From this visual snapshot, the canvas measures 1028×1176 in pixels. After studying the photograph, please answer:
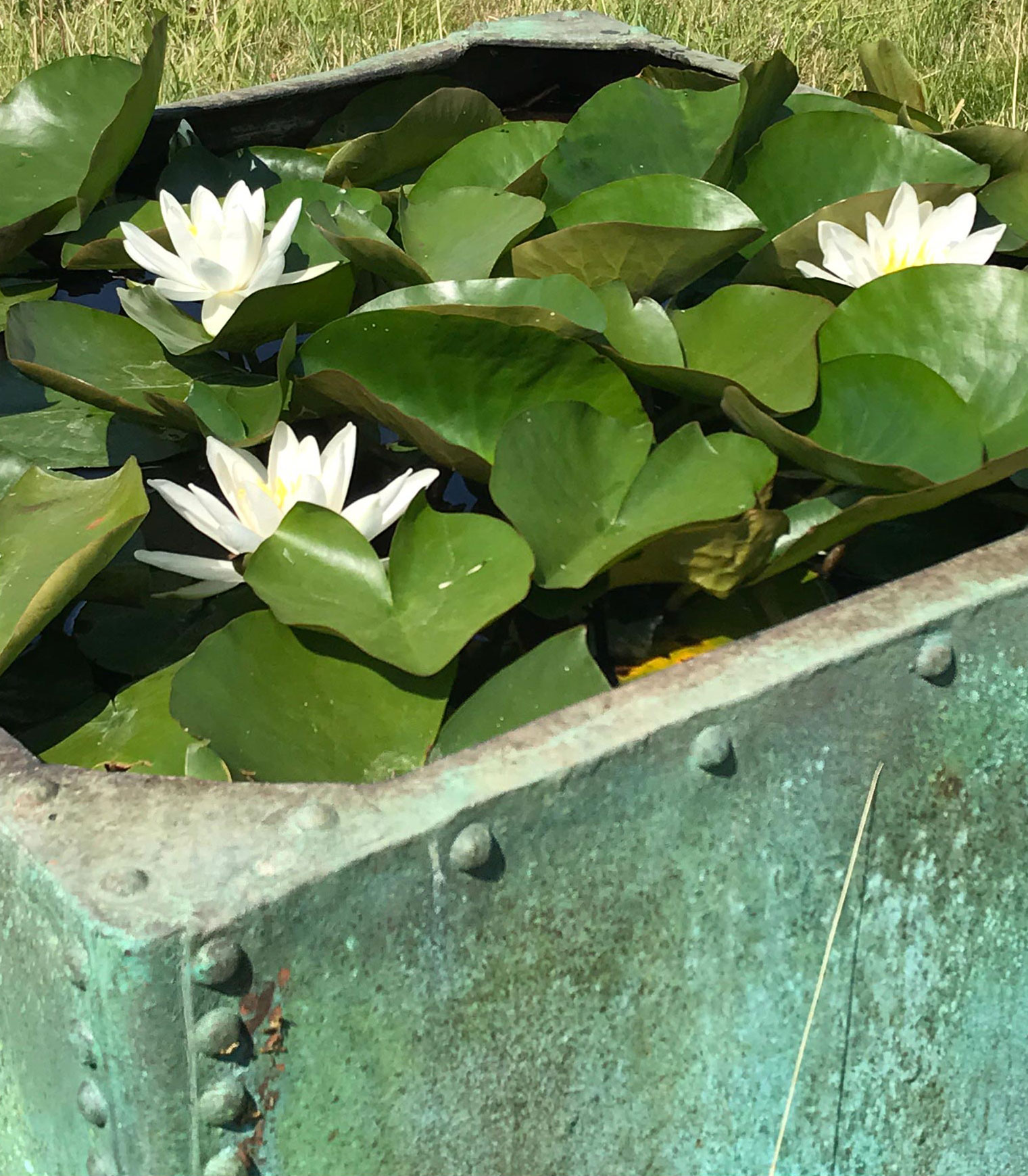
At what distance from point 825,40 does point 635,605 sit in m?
2.31

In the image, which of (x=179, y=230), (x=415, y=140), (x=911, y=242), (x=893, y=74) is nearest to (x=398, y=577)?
(x=179, y=230)

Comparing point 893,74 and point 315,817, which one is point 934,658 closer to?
point 315,817

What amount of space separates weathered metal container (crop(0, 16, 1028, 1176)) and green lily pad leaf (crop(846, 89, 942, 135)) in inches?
26.3

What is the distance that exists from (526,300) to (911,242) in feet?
1.06

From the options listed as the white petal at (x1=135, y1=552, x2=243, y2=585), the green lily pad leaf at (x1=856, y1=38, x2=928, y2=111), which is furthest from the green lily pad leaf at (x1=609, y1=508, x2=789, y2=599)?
the green lily pad leaf at (x1=856, y1=38, x2=928, y2=111)

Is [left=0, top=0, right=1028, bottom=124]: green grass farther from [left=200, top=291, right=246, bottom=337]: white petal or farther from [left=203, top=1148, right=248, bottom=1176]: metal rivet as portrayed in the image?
[left=203, top=1148, right=248, bottom=1176]: metal rivet

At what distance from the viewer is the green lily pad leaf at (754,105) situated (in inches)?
41.0

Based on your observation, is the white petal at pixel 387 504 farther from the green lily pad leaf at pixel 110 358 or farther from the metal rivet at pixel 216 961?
the metal rivet at pixel 216 961

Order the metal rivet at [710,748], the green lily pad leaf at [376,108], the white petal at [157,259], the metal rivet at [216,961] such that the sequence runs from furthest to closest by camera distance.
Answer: the green lily pad leaf at [376,108] → the white petal at [157,259] → the metal rivet at [710,748] → the metal rivet at [216,961]

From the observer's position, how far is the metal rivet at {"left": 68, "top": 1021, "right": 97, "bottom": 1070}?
0.52 meters

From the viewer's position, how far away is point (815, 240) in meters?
0.99

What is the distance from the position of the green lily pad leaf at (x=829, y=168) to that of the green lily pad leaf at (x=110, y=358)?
0.46m

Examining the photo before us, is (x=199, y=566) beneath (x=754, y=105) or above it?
beneath

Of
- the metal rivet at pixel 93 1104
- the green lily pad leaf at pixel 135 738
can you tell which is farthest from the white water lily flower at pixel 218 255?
the metal rivet at pixel 93 1104
